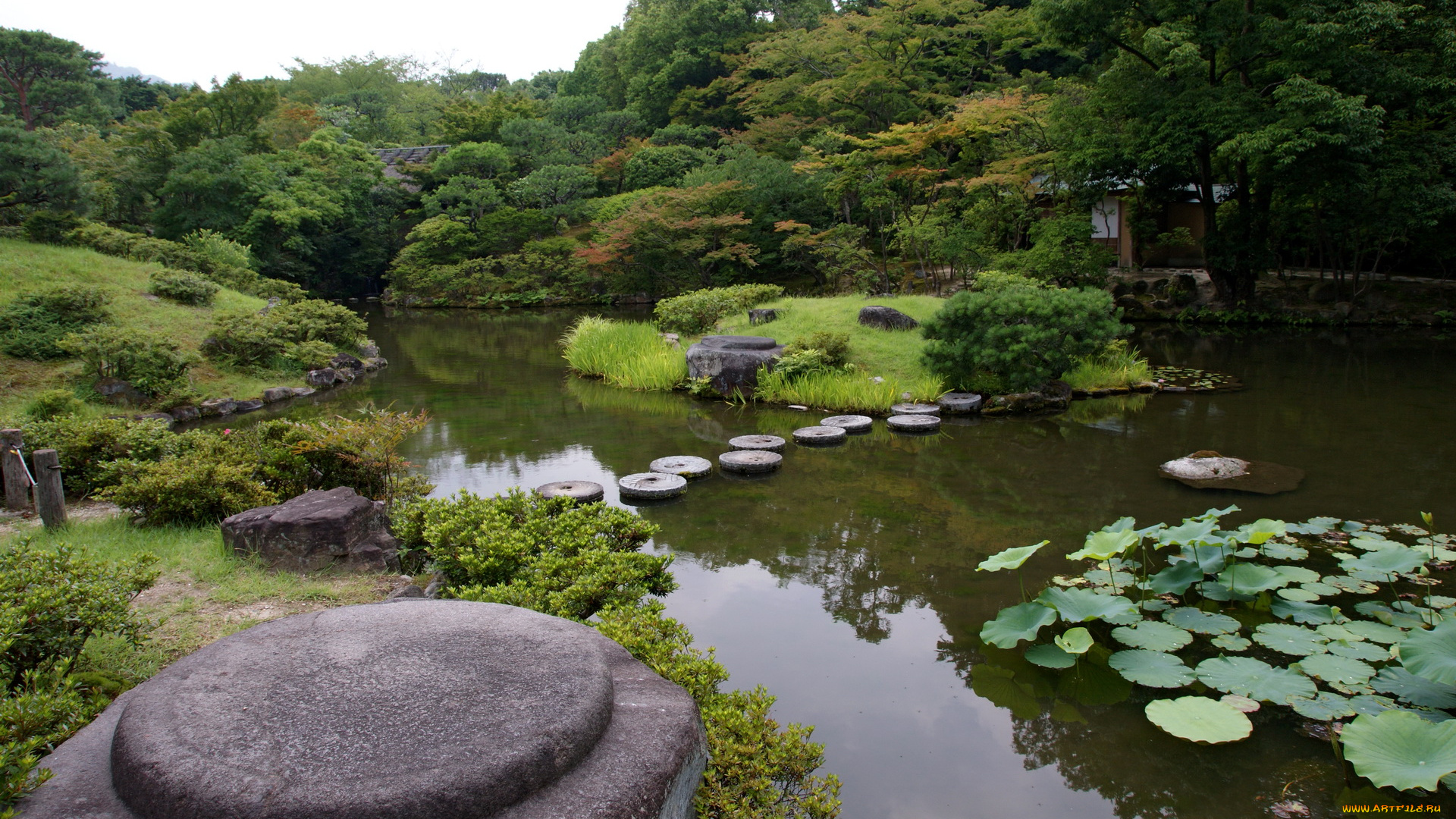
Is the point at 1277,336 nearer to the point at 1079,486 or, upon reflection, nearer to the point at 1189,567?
the point at 1079,486

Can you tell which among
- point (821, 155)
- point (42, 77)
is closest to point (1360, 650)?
point (821, 155)

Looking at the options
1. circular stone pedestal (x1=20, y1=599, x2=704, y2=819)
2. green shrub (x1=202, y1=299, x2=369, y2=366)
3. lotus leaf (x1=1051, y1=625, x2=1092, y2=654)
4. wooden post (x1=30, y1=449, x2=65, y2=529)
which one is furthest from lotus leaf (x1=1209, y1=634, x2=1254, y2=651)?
green shrub (x1=202, y1=299, x2=369, y2=366)

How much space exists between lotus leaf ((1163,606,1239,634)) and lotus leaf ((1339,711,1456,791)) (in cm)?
126

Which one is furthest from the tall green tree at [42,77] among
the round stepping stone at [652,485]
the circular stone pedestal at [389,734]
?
the circular stone pedestal at [389,734]

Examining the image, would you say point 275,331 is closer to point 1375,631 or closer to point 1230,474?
point 1230,474

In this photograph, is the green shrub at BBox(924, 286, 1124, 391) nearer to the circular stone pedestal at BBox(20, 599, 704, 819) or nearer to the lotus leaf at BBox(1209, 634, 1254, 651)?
the lotus leaf at BBox(1209, 634, 1254, 651)

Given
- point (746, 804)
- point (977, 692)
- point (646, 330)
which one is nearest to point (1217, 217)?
point (646, 330)

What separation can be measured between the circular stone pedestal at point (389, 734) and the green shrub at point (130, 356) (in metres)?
9.81

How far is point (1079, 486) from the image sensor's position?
7.36 metres

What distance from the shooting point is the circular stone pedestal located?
2.17 metres

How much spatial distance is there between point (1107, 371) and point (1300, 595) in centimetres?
747

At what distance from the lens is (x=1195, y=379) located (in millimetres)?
11930

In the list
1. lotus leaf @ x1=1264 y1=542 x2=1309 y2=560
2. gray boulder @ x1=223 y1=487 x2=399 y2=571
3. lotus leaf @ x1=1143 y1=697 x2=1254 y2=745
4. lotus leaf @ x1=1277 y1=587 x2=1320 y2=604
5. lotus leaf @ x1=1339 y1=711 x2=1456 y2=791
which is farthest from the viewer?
lotus leaf @ x1=1264 y1=542 x2=1309 y2=560

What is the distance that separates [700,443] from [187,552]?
5360 millimetres
